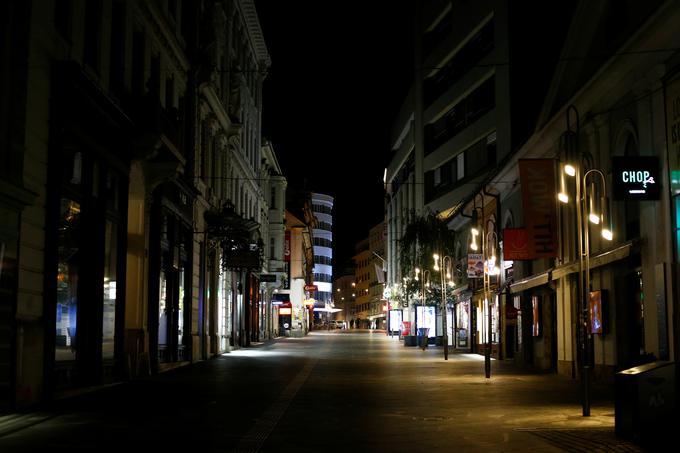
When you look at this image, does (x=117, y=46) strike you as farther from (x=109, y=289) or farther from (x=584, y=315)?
(x=584, y=315)

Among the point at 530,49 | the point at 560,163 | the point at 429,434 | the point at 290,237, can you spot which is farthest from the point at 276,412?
the point at 290,237

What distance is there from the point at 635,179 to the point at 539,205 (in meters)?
8.24

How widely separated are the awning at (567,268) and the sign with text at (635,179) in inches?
88.2

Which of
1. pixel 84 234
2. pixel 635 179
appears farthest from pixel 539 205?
pixel 84 234

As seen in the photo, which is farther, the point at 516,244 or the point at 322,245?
the point at 322,245

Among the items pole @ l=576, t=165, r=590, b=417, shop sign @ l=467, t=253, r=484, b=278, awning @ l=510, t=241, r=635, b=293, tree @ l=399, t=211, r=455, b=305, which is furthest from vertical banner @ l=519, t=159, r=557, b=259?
tree @ l=399, t=211, r=455, b=305

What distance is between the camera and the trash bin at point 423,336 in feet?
153

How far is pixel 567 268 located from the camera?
24.8m

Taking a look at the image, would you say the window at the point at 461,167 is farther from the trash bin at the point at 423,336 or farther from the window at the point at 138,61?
the window at the point at 138,61

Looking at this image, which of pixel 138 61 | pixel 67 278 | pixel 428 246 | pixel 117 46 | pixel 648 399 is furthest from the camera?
pixel 428 246

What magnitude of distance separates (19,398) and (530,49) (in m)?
39.5

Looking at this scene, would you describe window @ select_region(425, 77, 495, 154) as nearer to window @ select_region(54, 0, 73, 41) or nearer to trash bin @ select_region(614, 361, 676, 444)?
window @ select_region(54, 0, 73, 41)

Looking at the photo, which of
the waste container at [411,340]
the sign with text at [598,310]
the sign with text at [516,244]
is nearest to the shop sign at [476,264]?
the sign with text at [516,244]

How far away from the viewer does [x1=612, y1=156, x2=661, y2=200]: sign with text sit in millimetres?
17516
